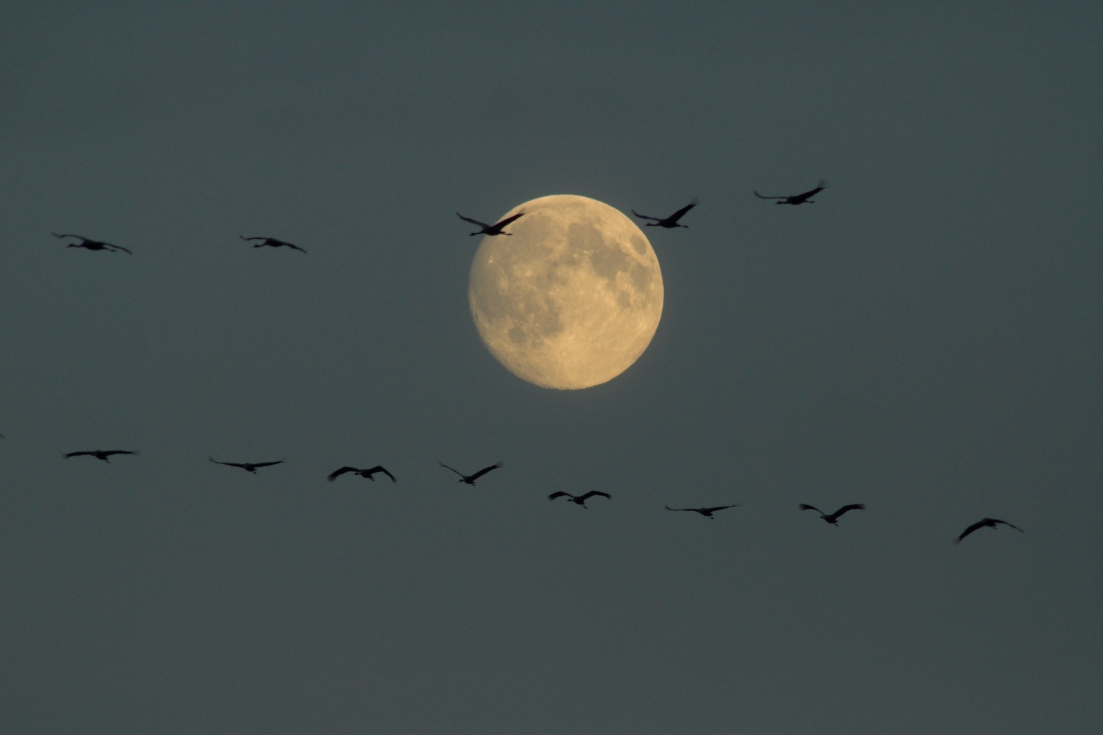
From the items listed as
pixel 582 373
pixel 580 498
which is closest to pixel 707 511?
pixel 580 498

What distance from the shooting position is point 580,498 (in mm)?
92188

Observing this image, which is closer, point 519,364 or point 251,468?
point 251,468

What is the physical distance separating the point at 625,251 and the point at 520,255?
7474 millimetres

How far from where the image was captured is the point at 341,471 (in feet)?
277

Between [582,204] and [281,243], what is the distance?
31.7 m

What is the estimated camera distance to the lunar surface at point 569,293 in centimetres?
10094

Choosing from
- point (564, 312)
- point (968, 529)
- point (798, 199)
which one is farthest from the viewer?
point (564, 312)

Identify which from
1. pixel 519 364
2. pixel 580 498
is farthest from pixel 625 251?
pixel 580 498

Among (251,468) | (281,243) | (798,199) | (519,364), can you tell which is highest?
(798,199)

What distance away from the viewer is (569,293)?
101 metres

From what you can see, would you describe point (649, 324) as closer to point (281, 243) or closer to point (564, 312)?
point (564, 312)

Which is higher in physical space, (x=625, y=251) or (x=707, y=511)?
(x=625, y=251)

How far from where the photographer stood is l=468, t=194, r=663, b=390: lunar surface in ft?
331

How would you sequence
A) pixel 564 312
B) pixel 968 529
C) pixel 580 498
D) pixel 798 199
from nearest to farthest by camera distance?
pixel 798 199 → pixel 968 529 → pixel 580 498 → pixel 564 312
